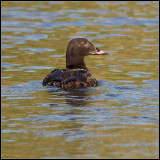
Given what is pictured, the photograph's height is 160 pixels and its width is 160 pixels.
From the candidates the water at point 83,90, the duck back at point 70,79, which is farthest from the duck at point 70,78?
the water at point 83,90

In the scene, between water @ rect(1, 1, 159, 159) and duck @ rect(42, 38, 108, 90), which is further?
duck @ rect(42, 38, 108, 90)

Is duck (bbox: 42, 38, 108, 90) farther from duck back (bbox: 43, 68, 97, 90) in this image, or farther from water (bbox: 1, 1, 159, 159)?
water (bbox: 1, 1, 159, 159)

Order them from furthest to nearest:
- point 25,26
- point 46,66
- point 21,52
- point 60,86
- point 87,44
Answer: point 25,26 < point 21,52 < point 46,66 < point 87,44 < point 60,86

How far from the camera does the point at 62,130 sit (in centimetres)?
1016

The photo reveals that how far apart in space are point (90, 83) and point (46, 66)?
12.1 ft

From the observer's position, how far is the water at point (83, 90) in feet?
31.2

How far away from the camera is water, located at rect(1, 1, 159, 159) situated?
9508 mm

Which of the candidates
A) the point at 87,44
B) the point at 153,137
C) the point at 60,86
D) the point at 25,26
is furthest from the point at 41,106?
the point at 25,26

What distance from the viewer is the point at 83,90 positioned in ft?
43.9

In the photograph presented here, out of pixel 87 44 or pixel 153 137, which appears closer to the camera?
pixel 153 137

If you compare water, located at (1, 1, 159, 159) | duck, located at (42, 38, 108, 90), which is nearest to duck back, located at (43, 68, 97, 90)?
duck, located at (42, 38, 108, 90)

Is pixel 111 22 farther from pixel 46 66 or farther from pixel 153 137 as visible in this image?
pixel 153 137

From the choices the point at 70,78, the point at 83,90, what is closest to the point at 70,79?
the point at 70,78

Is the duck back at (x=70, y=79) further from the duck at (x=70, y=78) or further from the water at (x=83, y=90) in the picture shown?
the water at (x=83, y=90)
